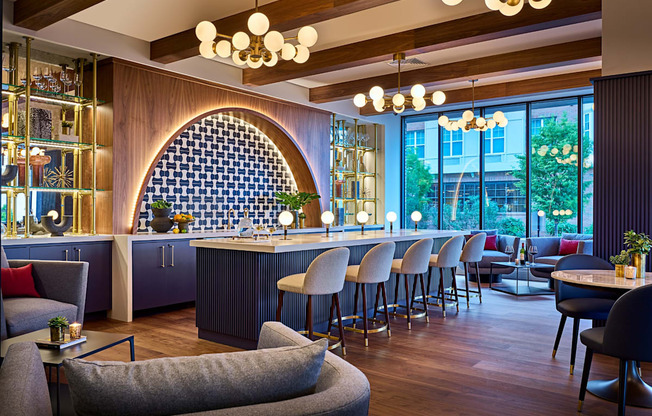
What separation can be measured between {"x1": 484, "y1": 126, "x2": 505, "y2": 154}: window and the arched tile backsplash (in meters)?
3.69

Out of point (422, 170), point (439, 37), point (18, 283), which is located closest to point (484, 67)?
point (439, 37)

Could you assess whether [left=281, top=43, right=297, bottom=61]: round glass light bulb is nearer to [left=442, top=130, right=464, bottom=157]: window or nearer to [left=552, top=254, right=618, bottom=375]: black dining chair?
[left=552, top=254, right=618, bottom=375]: black dining chair

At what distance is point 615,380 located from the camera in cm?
349

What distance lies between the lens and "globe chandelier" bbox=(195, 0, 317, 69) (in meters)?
4.09

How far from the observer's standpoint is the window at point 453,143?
32.3 feet

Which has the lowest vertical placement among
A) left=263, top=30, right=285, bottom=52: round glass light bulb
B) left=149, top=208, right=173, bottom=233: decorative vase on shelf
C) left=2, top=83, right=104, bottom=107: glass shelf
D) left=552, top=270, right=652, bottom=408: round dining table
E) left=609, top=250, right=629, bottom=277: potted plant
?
left=552, top=270, right=652, bottom=408: round dining table

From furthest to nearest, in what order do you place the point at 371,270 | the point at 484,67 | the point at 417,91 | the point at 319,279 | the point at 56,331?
the point at 484,67
the point at 417,91
the point at 371,270
the point at 319,279
the point at 56,331

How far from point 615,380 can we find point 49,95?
224 inches

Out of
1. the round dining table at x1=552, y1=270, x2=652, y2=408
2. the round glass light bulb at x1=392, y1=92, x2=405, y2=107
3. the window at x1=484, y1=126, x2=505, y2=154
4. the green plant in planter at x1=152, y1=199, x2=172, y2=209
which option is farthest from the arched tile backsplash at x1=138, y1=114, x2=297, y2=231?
the round dining table at x1=552, y1=270, x2=652, y2=408

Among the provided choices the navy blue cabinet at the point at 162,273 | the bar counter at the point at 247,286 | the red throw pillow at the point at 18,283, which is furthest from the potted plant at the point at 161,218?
the red throw pillow at the point at 18,283

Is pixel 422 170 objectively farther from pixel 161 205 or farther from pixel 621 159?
pixel 621 159

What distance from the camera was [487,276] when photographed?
8.51 meters

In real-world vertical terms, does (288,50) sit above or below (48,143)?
above

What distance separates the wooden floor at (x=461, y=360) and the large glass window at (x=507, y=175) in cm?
331
